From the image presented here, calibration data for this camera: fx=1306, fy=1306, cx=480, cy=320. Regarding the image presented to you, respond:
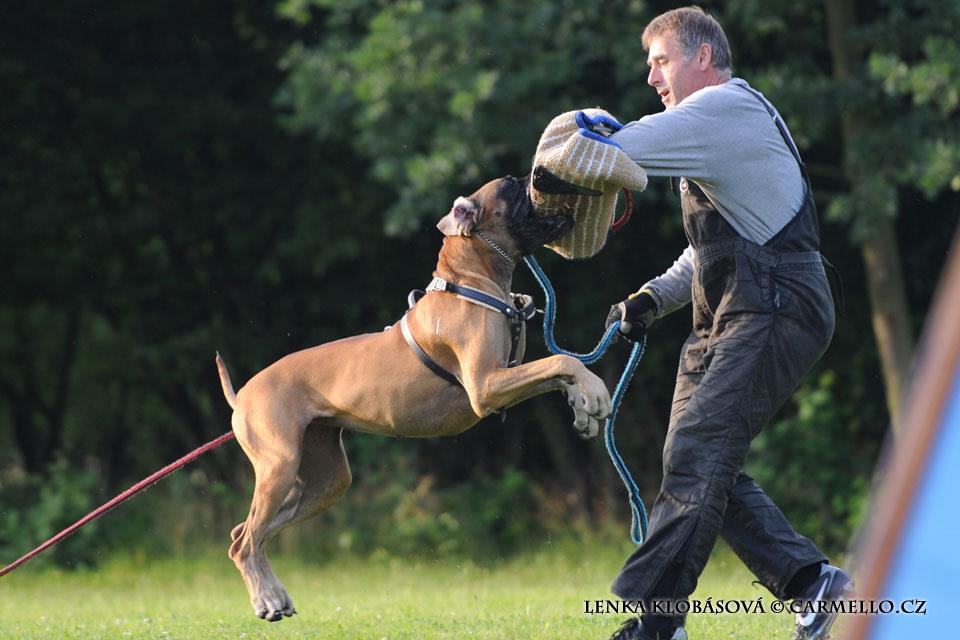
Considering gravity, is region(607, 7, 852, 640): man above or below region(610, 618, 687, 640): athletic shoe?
above

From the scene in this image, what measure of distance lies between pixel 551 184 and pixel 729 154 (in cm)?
65

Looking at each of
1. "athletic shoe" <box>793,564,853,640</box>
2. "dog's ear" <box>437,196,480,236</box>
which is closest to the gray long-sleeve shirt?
"dog's ear" <box>437,196,480,236</box>

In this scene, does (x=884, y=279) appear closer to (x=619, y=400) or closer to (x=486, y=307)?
(x=619, y=400)

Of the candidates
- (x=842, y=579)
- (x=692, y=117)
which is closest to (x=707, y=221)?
(x=692, y=117)

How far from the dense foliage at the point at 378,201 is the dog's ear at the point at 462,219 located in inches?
222

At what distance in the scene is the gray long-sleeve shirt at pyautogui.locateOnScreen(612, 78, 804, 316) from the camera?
14.3 ft

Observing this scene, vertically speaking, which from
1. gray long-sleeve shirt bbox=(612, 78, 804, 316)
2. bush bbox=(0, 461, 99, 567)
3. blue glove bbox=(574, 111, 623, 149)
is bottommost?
bush bbox=(0, 461, 99, 567)

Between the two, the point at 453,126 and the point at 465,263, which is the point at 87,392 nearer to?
the point at 453,126

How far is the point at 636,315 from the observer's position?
17.0 feet

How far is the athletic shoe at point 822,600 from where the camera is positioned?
4.78m

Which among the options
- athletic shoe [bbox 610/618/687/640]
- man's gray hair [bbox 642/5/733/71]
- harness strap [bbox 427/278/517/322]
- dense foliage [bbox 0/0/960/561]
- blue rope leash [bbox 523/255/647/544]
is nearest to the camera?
athletic shoe [bbox 610/618/687/640]

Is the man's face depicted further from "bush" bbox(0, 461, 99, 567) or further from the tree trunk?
"bush" bbox(0, 461, 99, 567)

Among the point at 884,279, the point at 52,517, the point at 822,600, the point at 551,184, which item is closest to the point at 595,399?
the point at 551,184

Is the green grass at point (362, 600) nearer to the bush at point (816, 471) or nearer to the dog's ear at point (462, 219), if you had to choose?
the bush at point (816, 471)
